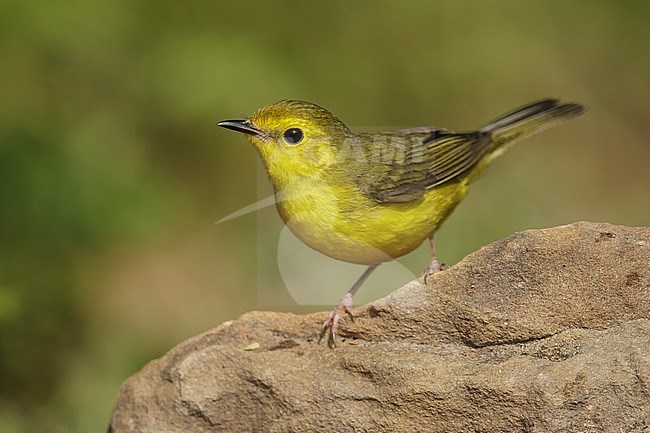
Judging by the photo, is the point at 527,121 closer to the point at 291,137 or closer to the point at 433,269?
the point at 433,269

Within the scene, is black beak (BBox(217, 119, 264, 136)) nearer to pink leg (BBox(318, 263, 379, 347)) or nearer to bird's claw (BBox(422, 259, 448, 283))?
pink leg (BBox(318, 263, 379, 347))

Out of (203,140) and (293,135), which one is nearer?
(293,135)

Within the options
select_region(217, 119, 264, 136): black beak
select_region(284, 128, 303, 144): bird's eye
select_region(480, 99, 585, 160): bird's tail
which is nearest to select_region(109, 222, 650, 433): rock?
select_region(284, 128, 303, 144): bird's eye

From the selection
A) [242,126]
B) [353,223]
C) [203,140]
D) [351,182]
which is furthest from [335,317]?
[203,140]

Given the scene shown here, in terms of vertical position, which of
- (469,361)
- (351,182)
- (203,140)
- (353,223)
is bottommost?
(469,361)

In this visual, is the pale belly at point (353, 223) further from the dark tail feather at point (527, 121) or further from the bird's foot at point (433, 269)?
the dark tail feather at point (527, 121)

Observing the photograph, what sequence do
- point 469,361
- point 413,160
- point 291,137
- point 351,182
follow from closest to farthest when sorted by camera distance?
point 469,361 → point 291,137 → point 351,182 → point 413,160

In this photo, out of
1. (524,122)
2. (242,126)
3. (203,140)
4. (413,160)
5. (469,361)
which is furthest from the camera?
(203,140)
